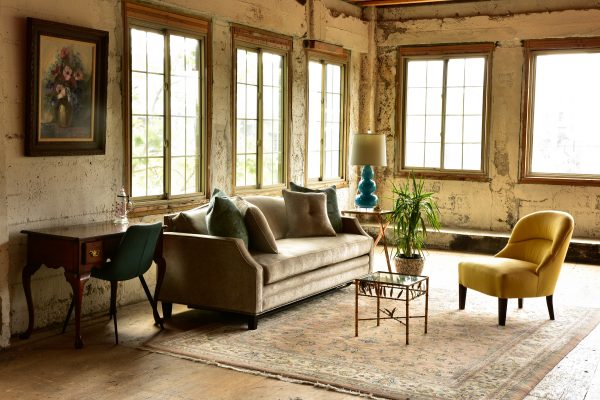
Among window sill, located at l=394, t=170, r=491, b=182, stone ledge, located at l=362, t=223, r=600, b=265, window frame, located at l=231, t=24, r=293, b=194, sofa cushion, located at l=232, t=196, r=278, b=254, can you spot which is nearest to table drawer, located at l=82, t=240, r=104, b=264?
sofa cushion, located at l=232, t=196, r=278, b=254

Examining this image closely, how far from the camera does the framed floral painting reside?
5.76 meters

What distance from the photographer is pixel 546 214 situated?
22.2ft

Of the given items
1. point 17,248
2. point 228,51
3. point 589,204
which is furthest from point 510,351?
point 589,204

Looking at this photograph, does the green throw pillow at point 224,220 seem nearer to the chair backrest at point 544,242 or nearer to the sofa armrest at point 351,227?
the sofa armrest at point 351,227

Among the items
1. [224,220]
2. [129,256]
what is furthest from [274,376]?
[224,220]

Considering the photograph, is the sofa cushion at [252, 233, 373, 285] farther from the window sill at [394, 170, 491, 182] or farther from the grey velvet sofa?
the window sill at [394, 170, 491, 182]

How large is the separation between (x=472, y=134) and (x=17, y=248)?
6.61 meters

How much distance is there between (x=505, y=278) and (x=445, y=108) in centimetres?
A: 473

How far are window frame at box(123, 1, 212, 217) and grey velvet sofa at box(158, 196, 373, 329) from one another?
1.77 feet

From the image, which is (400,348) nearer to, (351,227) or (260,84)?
(351,227)

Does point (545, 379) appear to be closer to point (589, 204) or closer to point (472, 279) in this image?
point (472, 279)

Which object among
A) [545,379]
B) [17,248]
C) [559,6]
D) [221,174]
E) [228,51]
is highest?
[559,6]

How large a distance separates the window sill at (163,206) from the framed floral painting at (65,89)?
2.28 ft

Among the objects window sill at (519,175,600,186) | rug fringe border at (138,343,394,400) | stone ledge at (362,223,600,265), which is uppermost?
window sill at (519,175,600,186)
